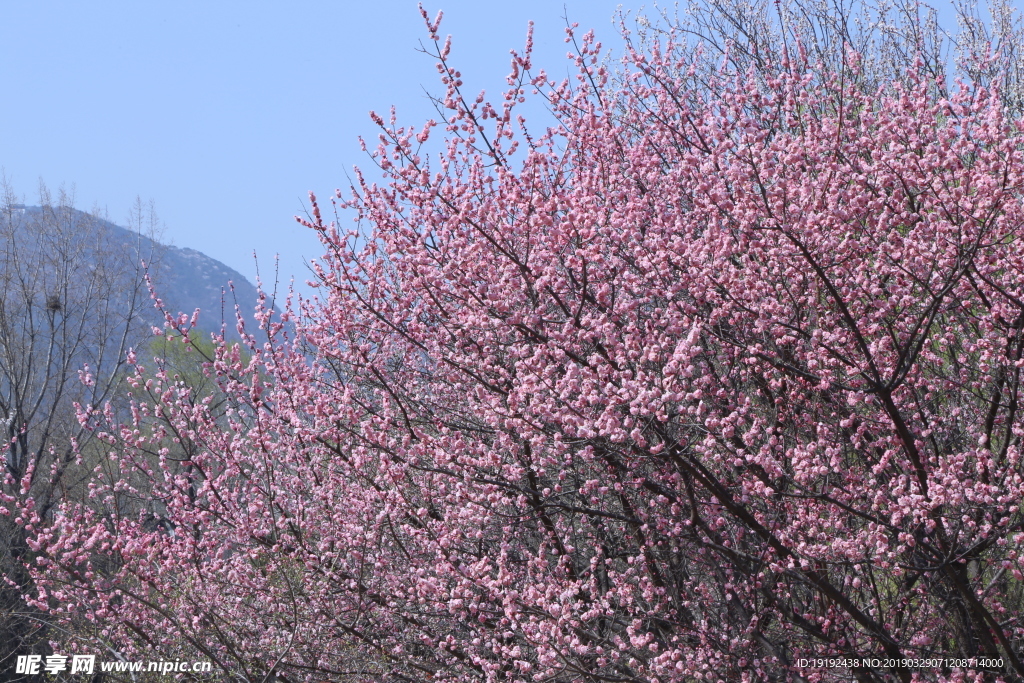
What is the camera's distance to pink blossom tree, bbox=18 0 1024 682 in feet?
16.1

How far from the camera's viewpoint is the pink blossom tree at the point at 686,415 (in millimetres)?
4902

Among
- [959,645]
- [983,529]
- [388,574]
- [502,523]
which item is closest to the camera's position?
[983,529]

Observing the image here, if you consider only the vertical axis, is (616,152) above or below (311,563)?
above

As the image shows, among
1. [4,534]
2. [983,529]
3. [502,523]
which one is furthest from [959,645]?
[4,534]

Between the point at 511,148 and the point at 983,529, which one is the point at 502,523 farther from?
the point at 983,529

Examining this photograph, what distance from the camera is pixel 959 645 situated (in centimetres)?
546

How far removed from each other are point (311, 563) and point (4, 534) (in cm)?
1431

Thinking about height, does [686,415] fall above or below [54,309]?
below

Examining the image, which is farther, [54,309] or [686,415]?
[54,309]

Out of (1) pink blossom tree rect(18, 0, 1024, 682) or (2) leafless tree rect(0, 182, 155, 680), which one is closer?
(1) pink blossom tree rect(18, 0, 1024, 682)

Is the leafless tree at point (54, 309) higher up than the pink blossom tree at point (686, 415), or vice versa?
the leafless tree at point (54, 309)

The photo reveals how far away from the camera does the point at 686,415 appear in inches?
197

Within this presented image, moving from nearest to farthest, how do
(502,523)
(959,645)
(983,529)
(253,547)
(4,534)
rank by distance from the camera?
(983,529), (959,645), (502,523), (253,547), (4,534)

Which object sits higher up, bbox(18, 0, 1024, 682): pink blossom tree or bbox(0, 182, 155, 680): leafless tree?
bbox(0, 182, 155, 680): leafless tree
